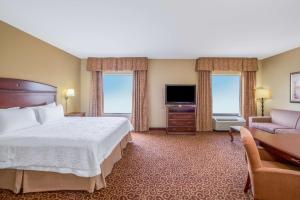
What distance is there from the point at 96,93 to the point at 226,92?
4.49 m

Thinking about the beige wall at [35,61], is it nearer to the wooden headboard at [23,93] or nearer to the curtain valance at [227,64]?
the wooden headboard at [23,93]

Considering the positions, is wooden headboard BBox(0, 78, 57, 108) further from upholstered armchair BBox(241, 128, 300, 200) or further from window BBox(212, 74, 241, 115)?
window BBox(212, 74, 241, 115)

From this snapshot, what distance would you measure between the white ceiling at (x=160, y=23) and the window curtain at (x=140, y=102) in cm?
133

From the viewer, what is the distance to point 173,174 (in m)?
3.08

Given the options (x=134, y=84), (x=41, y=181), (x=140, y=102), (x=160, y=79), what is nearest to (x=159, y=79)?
(x=160, y=79)

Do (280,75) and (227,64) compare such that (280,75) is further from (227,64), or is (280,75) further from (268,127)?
(268,127)

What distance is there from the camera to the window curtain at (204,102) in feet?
20.9

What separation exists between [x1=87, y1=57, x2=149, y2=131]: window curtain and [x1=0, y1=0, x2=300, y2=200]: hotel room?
1.3 inches

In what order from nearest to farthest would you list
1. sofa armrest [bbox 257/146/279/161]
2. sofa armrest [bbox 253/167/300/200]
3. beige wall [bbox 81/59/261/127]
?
sofa armrest [bbox 253/167/300/200] < sofa armrest [bbox 257/146/279/161] < beige wall [bbox 81/59/261/127]

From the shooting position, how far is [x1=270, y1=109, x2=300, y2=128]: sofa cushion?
14.7 ft

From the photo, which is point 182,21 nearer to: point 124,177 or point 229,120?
point 124,177

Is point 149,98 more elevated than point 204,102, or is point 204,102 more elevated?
point 149,98

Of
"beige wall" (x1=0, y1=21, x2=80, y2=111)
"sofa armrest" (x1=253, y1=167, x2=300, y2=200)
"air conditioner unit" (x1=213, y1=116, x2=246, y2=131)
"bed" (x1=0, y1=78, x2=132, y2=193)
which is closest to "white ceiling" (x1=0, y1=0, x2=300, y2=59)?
"beige wall" (x1=0, y1=21, x2=80, y2=111)

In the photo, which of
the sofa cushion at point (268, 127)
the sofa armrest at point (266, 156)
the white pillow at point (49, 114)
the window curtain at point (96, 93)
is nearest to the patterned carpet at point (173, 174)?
the sofa armrest at point (266, 156)
